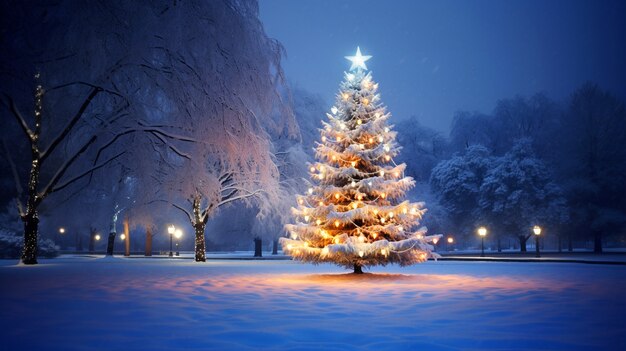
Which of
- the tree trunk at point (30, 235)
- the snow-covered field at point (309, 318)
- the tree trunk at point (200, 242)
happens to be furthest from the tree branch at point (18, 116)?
the tree trunk at point (200, 242)

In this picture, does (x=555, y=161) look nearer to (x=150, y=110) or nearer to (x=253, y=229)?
(x=253, y=229)

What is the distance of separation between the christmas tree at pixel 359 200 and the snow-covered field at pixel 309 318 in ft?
14.6

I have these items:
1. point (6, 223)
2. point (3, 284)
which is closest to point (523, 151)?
point (3, 284)

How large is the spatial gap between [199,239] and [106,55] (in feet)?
51.9

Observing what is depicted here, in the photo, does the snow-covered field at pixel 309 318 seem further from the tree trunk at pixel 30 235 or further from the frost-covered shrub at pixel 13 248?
the frost-covered shrub at pixel 13 248

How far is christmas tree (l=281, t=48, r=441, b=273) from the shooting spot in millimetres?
16359

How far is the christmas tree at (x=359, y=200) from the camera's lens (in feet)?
53.7

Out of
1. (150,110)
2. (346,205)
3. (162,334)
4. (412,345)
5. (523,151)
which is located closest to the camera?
(412,345)

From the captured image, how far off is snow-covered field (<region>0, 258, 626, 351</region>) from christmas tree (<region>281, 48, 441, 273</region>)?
4448 millimetres

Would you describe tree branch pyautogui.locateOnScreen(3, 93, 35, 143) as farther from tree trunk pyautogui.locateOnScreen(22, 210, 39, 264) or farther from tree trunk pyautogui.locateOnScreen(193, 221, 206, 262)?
tree trunk pyautogui.locateOnScreen(193, 221, 206, 262)

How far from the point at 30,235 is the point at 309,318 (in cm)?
1766

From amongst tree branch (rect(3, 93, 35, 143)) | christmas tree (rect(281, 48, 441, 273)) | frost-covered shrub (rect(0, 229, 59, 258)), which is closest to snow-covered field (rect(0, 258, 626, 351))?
christmas tree (rect(281, 48, 441, 273))

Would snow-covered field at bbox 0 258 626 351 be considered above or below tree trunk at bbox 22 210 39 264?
below

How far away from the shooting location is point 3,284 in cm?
1162
